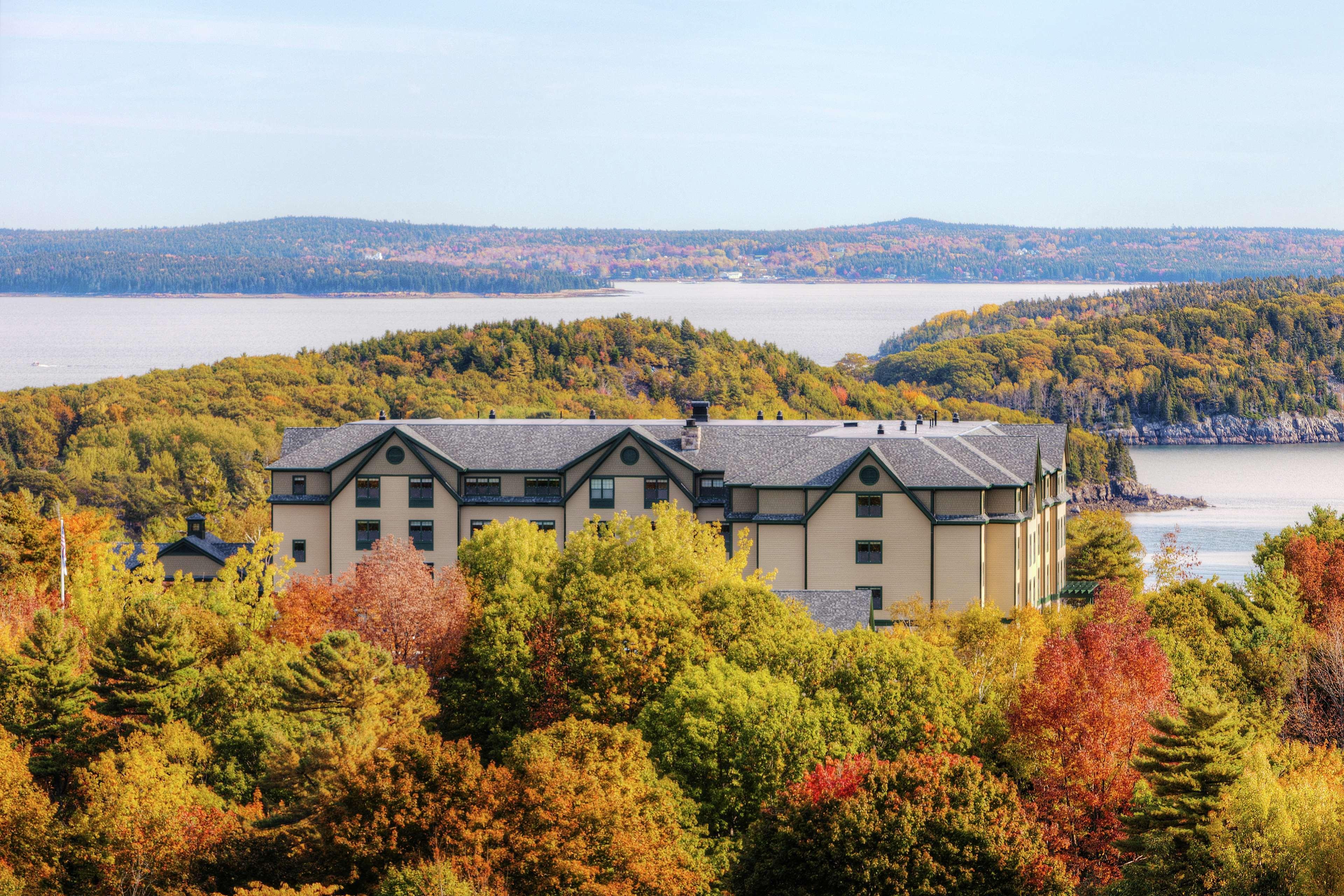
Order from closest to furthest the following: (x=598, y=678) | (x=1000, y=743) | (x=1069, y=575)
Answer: (x=1000, y=743) → (x=598, y=678) → (x=1069, y=575)

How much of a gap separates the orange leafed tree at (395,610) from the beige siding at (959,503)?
18.3m

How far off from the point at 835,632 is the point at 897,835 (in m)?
18.1

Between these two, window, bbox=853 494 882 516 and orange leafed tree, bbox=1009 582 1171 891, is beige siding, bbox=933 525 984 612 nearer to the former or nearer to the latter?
window, bbox=853 494 882 516

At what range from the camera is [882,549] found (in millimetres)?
61969

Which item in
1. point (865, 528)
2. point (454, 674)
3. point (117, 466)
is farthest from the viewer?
point (117, 466)

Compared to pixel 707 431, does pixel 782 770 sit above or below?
below

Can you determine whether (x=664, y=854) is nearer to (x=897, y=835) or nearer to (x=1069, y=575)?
(x=897, y=835)

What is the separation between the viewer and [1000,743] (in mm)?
42969

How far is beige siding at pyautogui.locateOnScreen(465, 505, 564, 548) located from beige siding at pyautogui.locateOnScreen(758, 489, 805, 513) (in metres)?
8.86

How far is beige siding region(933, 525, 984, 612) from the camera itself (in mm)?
61469

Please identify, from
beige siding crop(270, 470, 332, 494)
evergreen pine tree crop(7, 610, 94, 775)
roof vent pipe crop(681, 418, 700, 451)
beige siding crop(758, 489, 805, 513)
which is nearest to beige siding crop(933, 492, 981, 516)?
beige siding crop(758, 489, 805, 513)

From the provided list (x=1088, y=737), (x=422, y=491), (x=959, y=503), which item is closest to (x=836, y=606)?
(x=959, y=503)

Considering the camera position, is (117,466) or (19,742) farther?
(117,466)

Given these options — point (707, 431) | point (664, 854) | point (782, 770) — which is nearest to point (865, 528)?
point (707, 431)
